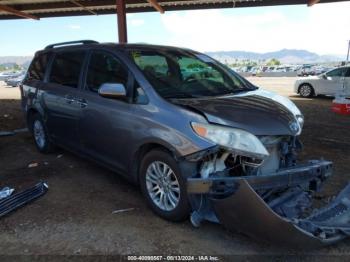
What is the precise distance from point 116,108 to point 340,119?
8276 millimetres

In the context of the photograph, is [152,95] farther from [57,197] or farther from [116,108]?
[57,197]

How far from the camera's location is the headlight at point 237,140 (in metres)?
3.48

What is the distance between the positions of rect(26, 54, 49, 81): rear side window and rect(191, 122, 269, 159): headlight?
3.98m

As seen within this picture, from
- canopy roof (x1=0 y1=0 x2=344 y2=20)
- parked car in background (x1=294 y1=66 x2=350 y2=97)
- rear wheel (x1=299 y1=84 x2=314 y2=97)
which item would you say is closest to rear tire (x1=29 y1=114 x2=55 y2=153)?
canopy roof (x1=0 y1=0 x2=344 y2=20)

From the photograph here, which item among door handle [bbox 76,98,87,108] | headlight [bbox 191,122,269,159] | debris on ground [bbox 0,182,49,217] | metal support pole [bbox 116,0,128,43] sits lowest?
debris on ground [bbox 0,182,49,217]

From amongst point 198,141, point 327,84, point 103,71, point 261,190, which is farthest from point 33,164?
point 327,84

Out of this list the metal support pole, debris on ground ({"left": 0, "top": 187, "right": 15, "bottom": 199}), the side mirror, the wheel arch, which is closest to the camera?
the wheel arch

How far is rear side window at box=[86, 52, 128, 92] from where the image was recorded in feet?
15.0

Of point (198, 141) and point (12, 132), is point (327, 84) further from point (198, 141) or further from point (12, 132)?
point (198, 141)

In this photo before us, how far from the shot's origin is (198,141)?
11.7 feet

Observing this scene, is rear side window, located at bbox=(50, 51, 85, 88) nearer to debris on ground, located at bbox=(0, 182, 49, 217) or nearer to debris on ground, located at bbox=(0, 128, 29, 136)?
debris on ground, located at bbox=(0, 182, 49, 217)

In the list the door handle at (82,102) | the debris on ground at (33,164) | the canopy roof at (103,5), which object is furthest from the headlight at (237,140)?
the canopy roof at (103,5)

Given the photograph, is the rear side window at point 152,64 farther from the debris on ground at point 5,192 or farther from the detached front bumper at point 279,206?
the debris on ground at point 5,192

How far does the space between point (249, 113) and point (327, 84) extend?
15.1 metres
